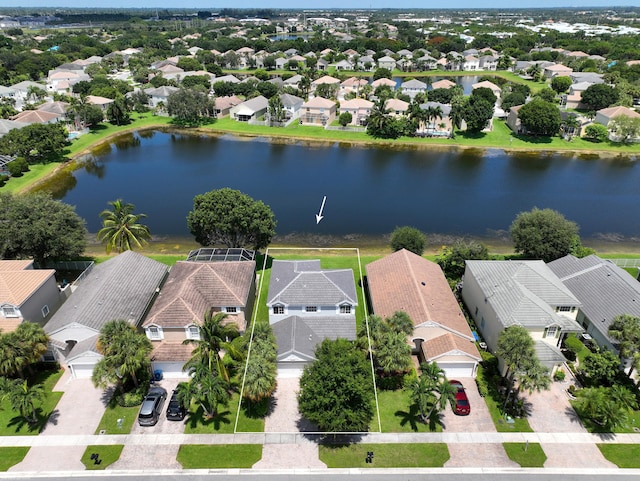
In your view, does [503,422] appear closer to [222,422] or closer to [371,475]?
[371,475]

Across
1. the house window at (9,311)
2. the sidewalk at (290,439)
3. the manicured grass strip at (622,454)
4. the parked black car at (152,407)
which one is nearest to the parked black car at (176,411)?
the parked black car at (152,407)

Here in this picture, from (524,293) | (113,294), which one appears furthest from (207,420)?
(524,293)

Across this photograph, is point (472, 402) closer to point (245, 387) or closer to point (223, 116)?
point (245, 387)

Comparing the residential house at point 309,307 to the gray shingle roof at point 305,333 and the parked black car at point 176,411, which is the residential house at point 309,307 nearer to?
the gray shingle roof at point 305,333

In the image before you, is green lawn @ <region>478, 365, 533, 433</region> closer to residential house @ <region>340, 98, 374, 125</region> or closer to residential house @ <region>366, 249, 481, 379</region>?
residential house @ <region>366, 249, 481, 379</region>

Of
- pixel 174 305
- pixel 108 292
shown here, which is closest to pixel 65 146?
pixel 108 292
